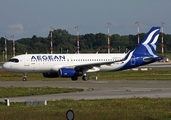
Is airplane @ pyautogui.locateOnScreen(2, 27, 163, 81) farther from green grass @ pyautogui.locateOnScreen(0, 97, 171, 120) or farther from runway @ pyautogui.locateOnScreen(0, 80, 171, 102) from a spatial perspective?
green grass @ pyautogui.locateOnScreen(0, 97, 171, 120)

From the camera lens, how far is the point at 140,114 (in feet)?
52.6

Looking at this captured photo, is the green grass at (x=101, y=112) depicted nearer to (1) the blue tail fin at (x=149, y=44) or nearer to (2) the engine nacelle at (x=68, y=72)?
(2) the engine nacelle at (x=68, y=72)

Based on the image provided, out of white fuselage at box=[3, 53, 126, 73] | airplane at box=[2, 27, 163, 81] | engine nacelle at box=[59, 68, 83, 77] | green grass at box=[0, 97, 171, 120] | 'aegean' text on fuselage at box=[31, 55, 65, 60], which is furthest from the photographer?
'aegean' text on fuselage at box=[31, 55, 65, 60]

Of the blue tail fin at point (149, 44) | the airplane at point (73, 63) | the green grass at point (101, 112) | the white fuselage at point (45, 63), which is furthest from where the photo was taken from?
the blue tail fin at point (149, 44)

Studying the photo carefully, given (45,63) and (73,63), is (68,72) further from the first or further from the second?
(45,63)

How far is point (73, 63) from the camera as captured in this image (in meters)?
46.8

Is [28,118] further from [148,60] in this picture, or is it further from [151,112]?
[148,60]

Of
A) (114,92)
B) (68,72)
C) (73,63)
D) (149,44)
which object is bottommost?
(114,92)

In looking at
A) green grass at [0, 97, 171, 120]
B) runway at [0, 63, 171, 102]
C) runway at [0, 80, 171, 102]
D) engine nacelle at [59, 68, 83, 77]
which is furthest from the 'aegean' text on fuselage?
green grass at [0, 97, 171, 120]

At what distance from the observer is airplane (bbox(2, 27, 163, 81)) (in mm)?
44594

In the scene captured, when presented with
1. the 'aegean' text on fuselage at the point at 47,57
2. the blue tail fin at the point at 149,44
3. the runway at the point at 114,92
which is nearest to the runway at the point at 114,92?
the runway at the point at 114,92

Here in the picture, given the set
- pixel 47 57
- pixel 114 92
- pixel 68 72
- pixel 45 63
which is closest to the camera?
pixel 114 92

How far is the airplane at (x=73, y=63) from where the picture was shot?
44.6 meters

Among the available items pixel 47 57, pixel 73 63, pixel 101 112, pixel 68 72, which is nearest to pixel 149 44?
pixel 73 63
